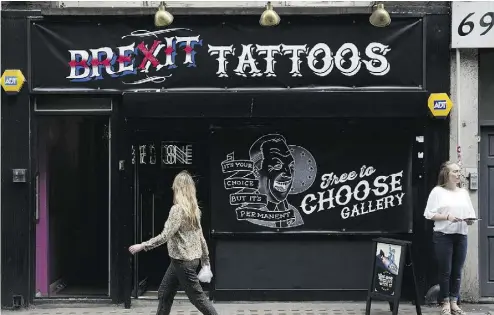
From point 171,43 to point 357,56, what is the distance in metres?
2.49

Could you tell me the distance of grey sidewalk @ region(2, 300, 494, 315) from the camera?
922cm

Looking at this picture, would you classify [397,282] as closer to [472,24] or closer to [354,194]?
[354,194]

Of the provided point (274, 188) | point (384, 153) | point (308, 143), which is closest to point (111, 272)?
point (274, 188)

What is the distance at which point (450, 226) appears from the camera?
345 inches

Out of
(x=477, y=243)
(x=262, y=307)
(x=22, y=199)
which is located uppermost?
(x=22, y=199)

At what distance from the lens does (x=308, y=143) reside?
9.72m

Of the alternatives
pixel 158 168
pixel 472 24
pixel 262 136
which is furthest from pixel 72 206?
pixel 472 24

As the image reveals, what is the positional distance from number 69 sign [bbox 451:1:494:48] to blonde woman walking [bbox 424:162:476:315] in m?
1.71

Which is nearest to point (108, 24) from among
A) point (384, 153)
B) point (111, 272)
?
point (111, 272)

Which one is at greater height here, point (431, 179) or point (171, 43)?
point (171, 43)

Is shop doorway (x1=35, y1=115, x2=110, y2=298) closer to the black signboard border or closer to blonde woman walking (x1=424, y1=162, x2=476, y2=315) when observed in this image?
the black signboard border

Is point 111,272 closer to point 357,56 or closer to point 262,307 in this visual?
point 262,307

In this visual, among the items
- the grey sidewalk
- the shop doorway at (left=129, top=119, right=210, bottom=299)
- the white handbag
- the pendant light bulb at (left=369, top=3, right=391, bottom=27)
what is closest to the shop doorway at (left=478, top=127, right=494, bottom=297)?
the grey sidewalk

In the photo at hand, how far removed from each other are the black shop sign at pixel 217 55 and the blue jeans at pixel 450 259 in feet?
7.02
